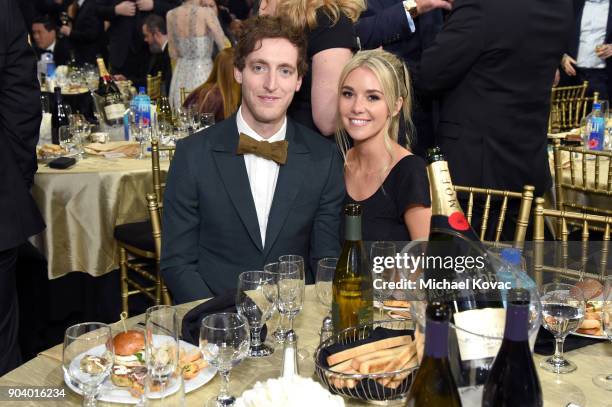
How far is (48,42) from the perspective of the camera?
7445mm

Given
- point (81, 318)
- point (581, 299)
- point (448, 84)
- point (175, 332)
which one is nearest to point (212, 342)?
point (175, 332)

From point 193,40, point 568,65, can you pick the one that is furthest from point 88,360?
point 568,65

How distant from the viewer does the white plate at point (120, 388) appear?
1.24m

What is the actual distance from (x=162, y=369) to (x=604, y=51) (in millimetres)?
5756

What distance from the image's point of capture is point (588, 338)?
1.48 meters

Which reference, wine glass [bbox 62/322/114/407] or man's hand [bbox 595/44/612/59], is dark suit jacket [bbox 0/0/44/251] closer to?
wine glass [bbox 62/322/114/407]

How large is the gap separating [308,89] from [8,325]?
4.43ft

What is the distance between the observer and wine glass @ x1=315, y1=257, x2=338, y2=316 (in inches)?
61.8

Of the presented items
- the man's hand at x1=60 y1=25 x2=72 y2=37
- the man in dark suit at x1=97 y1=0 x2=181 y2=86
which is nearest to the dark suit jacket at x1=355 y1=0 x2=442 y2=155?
the man in dark suit at x1=97 y1=0 x2=181 y2=86

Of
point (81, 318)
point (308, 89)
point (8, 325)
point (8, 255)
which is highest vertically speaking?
point (308, 89)

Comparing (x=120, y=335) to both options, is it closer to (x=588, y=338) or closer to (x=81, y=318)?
(x=588, y=338)

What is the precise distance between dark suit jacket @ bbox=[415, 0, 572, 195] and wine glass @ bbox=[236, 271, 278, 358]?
170 cm

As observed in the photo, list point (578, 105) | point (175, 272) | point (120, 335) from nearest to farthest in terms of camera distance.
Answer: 1. point (120, 335)
2. point (175, 272)
3. point (578, 105)

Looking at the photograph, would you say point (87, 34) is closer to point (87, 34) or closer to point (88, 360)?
point (87, 34)
